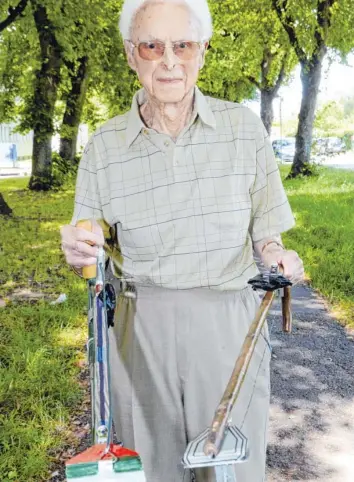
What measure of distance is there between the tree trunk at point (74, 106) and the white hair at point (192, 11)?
1936 centimetres

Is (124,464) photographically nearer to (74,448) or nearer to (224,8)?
(74,448)

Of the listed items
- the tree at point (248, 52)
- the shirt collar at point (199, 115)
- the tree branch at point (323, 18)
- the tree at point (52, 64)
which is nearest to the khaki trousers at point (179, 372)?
the shirt collar at point (199, 115)

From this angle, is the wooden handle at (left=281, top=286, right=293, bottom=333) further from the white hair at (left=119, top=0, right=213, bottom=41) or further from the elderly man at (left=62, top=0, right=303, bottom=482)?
the white hair at (left=119, top=0, right=213, bottom=41)

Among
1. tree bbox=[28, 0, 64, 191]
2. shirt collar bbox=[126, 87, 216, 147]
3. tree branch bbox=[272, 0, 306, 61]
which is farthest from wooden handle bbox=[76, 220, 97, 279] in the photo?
tree branch bbox=[272, 0, 306, 61]

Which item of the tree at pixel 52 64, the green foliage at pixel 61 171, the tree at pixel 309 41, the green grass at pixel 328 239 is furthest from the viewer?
the green foliage at pixel 61 171

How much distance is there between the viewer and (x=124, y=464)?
4.04 ft

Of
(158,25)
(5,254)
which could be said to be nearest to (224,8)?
(5,254)

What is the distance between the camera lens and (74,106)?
71.0ft

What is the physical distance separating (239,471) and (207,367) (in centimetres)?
35

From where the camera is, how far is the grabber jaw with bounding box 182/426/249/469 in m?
1.16

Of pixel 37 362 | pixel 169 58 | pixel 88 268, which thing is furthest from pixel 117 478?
pixel 37 362

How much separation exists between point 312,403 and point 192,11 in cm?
334

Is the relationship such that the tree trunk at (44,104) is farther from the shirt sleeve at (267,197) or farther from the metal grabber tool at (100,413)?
the metal grabber tool at (100,413)

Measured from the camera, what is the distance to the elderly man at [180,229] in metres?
2.00
